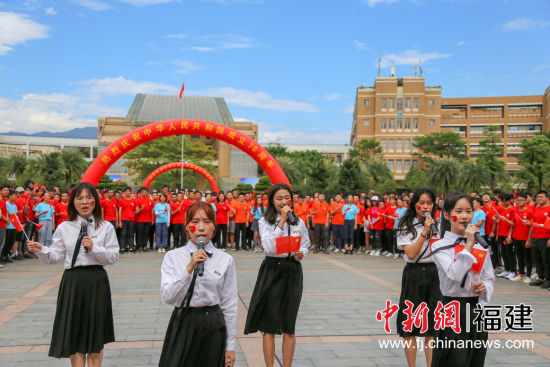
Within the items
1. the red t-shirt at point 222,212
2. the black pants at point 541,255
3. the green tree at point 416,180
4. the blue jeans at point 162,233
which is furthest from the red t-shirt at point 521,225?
the green tree at point 416,180

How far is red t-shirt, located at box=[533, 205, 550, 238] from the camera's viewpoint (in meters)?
8.59

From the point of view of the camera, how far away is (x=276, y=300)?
418 cm

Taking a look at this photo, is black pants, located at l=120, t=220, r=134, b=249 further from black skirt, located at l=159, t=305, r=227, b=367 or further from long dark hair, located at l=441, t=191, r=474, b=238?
long dark hair, located at l=441, t=191, r=474, b=238

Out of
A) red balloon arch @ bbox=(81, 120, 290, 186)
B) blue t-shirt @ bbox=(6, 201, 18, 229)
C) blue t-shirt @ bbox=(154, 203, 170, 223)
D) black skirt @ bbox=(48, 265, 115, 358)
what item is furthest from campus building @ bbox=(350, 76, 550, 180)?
black skirt @ bbox=(48, 265, 115, 358)

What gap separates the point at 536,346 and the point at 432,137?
197 feet

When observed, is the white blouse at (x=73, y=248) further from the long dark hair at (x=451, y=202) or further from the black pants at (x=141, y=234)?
the black pants at (x=141, y=234)

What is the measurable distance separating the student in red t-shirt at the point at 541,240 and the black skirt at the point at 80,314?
783cm

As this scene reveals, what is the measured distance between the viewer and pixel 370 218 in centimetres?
1409

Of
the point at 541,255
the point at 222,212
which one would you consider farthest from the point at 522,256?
the point at 222,212

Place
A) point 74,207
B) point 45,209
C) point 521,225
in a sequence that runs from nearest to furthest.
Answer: point 74,207, point 521,225, point 45,209

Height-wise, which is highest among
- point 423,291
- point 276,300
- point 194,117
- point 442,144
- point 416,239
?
point 194,117

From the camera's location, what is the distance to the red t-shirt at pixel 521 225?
355 inches

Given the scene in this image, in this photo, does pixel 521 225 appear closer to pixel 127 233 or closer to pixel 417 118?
pixel 127 233

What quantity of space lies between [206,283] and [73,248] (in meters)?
1.49
